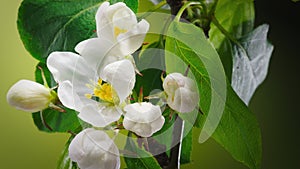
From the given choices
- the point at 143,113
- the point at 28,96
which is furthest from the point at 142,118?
the point at 28,96

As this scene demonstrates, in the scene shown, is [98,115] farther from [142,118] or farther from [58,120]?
[58,120]

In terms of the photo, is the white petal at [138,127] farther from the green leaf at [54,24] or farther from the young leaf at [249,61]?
the young leaf at [249,61]

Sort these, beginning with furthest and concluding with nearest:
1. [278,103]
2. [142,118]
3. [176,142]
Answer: [278,103], [176,142], [142,118]

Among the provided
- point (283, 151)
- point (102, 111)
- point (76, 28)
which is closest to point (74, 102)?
point (102, 111)

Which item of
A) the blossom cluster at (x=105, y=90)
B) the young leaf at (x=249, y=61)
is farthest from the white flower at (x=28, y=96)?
the young leaf at (x=249, y=61)

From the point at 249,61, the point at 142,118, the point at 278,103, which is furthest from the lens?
the point at 278,103

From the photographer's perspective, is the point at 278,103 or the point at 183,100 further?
the point at 278,103

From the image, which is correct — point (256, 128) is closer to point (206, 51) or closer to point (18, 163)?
point (206, 51)
